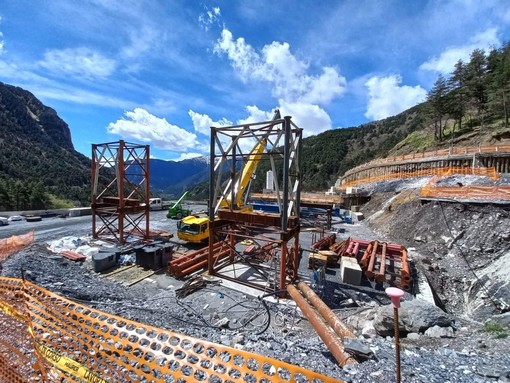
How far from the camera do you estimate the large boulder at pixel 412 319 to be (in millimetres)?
7410

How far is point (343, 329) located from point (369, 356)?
162 centimetres

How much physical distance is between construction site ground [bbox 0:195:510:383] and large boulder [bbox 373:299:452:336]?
48 centimetres

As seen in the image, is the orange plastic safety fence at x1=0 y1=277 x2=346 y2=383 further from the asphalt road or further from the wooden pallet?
the asphalt road

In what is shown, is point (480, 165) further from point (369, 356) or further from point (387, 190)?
point (369, 356)

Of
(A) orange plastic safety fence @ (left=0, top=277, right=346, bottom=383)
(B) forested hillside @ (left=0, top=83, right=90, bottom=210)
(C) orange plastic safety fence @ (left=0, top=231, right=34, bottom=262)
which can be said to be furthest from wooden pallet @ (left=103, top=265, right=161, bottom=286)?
(B) forested hillside @ (left=0, top=83, right=90, bottom=210)

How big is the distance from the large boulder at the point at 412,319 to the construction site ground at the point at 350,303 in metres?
0.48

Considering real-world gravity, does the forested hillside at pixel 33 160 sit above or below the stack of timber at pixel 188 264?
above

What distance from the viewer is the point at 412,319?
24.8 feet

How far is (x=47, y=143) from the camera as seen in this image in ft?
381

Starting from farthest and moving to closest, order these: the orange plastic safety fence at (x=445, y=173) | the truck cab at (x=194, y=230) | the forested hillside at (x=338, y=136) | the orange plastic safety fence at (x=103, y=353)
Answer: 1. the forested hillside at (x=338, y=136)
2. the orange plastic safety fence at (x=445, y=173)
3. the truck cab at (x=194, y=230)
4. the orange plastic safety fence at (x=103, y=353)

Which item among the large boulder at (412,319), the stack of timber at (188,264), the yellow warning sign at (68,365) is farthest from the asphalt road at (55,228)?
the large boulder at (412,319)

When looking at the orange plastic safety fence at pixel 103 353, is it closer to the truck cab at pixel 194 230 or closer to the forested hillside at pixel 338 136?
the truck cab at pixel 194 230

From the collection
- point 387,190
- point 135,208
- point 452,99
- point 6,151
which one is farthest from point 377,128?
point 6,151

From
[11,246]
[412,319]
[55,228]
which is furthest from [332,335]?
[55,228]
